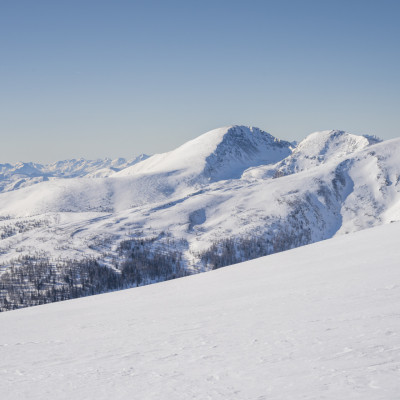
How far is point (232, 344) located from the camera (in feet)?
49.1

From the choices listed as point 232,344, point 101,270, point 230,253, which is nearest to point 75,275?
point 101,270

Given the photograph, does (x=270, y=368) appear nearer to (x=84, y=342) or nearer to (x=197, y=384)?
(x=197, y=384)

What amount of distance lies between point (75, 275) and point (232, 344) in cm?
15802

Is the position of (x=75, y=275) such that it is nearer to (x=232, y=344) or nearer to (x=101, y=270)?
(x=101, y=270)

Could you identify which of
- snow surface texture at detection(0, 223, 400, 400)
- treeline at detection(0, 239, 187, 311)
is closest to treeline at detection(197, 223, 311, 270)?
treeline at detection(0, 239, 187, 311)

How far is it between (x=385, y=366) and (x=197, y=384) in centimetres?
622

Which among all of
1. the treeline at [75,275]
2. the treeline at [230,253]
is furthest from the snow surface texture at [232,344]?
the treeline at [230,253]

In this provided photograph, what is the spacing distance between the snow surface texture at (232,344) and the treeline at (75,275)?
12353 cm

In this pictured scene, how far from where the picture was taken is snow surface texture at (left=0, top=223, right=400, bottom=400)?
10.7 metres

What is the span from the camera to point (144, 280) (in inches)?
6422

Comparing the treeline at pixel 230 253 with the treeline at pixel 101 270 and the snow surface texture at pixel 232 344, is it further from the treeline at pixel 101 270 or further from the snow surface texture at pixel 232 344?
the snow surface texture at pixel 232 344

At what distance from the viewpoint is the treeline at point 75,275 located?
5463 inches

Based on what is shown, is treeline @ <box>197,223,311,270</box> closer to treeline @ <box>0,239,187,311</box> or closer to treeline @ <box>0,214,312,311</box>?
treeline @ <box>0,214,312,311</box>

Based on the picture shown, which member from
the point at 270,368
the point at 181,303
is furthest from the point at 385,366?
the point at 181,303
